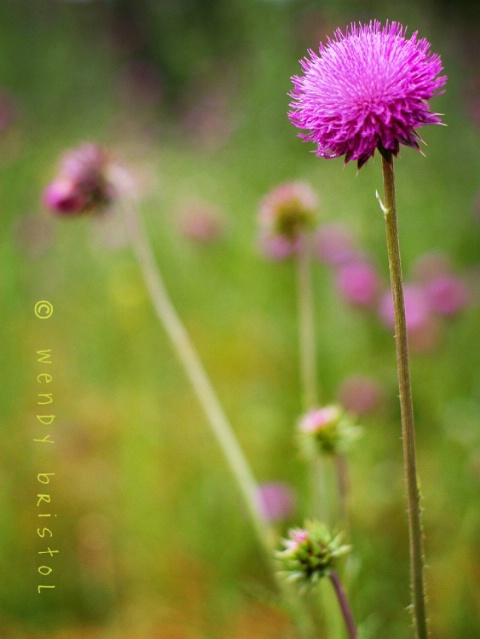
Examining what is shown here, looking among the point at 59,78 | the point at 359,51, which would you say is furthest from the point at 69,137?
the point at 359,51

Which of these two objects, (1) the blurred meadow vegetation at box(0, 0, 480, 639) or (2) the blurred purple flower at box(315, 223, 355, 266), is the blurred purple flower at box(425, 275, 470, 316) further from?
(2) the blurred purple flower at box(315, 223, 355, 266)

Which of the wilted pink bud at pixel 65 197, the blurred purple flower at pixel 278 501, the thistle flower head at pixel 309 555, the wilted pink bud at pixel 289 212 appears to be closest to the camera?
the thistle flower head at pixel 309 555

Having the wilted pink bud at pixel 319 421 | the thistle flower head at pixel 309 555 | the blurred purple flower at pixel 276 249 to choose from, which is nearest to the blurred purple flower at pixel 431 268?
the blurred purple flower at pixel 276 249

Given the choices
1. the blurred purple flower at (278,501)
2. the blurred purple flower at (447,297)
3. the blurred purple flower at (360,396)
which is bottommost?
the blurred purple flower at (278,501)

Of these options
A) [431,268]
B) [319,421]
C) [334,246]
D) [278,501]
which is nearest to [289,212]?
[319,421]

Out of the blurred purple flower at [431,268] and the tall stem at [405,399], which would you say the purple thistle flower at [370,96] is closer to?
the tall stem at [405,399]

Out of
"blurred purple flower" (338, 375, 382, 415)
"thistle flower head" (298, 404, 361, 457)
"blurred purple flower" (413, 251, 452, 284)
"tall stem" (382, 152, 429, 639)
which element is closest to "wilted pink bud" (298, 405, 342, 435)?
"thistle flower head" (298, 404, 361, 457)

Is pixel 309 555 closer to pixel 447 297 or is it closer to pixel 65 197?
pixel 65 197
